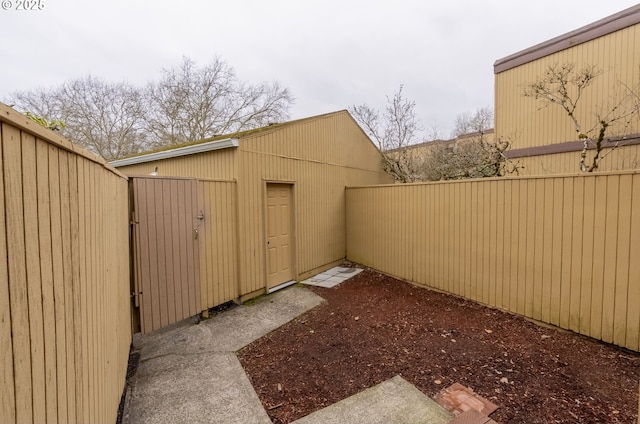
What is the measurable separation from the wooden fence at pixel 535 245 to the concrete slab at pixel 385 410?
8.70ft

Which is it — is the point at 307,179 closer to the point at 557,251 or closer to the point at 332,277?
the point at 332,277

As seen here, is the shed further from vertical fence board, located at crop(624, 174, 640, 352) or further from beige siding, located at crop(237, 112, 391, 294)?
vertical fence board, located at crop(624, 174, 640, 352)

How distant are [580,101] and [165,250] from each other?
350 inches

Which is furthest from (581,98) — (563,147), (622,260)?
(622,260)

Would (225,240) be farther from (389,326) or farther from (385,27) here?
(385,27)

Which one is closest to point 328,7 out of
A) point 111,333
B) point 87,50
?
point 111,333

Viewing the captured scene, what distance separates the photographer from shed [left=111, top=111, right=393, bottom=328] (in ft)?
13.7

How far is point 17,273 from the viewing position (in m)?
0.84

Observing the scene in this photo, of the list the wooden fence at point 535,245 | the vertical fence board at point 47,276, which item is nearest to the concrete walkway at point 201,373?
the vertical fence board at point 47,276

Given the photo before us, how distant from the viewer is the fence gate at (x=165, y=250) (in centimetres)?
365

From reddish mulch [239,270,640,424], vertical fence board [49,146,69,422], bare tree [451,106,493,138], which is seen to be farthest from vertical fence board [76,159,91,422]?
bare tree [451,106,493,138]

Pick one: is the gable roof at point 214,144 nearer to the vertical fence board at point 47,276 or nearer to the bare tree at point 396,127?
the vertical fence board at point 47,276

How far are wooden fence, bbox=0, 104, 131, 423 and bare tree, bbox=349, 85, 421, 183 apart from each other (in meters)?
9.65

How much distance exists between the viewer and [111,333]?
2.17 meters
